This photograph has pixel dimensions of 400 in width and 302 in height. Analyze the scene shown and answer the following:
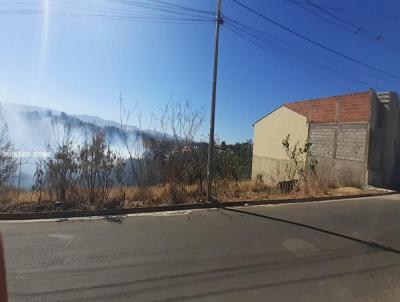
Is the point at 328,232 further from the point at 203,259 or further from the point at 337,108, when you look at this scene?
the point at 337,108

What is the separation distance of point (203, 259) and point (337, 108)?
758 inches

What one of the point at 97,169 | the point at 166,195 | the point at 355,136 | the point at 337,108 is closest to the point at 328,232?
the point at 166,195

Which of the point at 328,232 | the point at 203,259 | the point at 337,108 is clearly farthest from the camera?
the point at 337,108

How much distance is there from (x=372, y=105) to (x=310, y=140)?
538 cm

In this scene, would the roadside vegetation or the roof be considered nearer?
the roadside vegetation

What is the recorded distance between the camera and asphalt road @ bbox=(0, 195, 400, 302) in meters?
4.80

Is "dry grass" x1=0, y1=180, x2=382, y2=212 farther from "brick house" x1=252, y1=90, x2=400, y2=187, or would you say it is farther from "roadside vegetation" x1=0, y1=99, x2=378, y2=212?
"brick house" x1=252, y1=90, x2=400, y2=187

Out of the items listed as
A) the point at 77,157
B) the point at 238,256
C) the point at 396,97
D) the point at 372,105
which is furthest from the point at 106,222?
the point at 396,97

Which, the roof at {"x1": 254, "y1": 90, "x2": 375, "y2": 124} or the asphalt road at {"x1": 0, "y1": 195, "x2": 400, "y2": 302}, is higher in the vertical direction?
the roof at {"x1": 254, "y1": 90, "x2": 375, "y2": 124}

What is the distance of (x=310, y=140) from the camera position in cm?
2503

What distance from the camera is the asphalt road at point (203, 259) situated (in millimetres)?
4805

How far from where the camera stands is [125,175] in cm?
1117

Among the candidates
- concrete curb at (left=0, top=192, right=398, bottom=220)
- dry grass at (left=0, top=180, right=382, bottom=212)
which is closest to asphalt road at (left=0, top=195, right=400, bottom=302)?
concrete curb at (left=0, top=192, right=398, bottom=220)

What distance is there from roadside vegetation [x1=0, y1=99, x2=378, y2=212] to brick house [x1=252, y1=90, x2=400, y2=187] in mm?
5838
